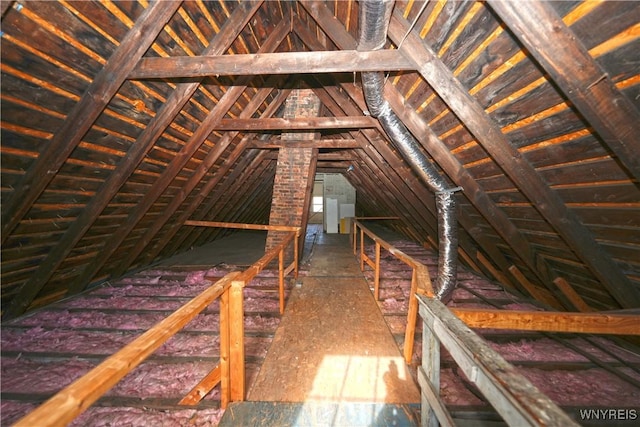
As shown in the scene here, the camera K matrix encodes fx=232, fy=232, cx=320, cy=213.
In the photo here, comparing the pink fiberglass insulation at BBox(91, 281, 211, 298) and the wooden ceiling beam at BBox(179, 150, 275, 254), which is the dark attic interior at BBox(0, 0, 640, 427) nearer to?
the pink fiberglass insulation at BBox(91, 281, 211, 298)

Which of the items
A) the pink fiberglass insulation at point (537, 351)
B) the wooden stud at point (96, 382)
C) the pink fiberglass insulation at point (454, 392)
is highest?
the wooden stud at point (96, 382)

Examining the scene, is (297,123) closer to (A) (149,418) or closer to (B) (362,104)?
(B) (362,104)

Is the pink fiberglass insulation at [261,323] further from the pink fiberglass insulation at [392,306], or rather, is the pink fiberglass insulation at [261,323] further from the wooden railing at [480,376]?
the wooden railing at [480,376]

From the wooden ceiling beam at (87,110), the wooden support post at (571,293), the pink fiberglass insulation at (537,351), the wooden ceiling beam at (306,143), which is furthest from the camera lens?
the wooden ceiling beam at (306,143)

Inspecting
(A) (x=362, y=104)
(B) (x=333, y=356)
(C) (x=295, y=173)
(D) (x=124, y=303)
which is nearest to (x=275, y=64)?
(A) (x=362, y=104)

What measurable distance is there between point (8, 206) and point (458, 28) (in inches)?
162

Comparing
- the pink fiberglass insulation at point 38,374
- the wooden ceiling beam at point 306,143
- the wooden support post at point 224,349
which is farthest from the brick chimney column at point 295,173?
the wooden support post at point 224,349

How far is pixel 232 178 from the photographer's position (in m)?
5.04

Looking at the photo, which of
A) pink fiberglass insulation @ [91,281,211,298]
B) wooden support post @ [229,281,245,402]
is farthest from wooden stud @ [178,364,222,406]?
pink fiberglass insulation @ [91,281,211,298]

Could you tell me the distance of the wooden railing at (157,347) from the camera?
63 cm

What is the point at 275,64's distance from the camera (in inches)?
83.6

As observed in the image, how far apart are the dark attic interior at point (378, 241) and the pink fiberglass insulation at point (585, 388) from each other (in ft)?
0.06

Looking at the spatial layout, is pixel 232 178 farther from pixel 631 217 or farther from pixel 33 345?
pixel 631 217

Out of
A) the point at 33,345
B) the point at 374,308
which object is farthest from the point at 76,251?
the point at 374,308
